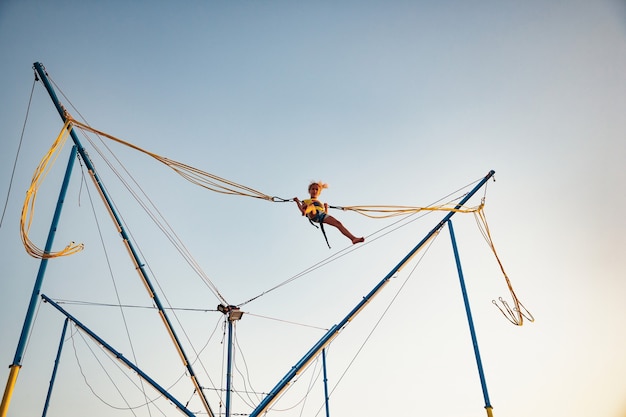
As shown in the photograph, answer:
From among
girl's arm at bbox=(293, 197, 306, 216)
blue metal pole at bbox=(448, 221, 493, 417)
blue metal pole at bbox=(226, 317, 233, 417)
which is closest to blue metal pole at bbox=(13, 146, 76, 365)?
girl's arm at bbox=(293, 197, 306, 216)

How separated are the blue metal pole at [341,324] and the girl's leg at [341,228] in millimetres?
1685

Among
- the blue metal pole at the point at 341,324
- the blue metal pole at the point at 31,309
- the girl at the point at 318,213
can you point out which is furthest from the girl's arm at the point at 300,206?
the blue metal pole at the point at 31,309

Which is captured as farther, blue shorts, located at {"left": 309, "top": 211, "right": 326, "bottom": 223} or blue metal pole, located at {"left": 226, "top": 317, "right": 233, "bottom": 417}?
blue metal pole, located at {"left": 226, "top": 317, "right": 233, "bottom": 417}

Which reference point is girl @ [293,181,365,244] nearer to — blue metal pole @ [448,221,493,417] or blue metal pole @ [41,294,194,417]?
blue metal pole @ [448,221,493,417]

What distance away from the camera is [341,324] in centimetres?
973

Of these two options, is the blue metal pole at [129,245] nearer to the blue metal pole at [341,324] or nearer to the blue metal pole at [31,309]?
the blue metal pole at [31,309]

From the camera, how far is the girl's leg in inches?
356

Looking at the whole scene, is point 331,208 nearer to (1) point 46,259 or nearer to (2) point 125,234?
(2) point 125,234

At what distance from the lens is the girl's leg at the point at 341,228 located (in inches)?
356

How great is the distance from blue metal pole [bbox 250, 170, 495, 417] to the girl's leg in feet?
5.53

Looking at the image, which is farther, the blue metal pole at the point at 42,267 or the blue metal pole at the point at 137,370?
the blue metal pole at the point at 137,370

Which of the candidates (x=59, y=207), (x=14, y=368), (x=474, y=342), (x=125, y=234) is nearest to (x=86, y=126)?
(x=59, y=207)

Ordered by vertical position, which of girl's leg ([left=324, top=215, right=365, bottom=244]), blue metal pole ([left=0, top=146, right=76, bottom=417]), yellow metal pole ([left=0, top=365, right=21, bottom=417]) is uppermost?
girl's leg ([left=324, top=215, right=365, bottom=244])

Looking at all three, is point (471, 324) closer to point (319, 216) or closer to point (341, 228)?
point (341, 228)
